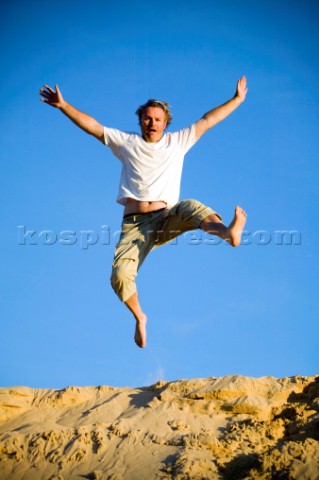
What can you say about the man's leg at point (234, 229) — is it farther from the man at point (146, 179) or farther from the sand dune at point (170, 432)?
the sand dune at point (170, 432)

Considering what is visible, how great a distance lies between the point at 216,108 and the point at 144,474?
5114 millimetres

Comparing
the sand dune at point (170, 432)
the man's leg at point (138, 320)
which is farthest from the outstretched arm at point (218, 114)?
the sand dune at point (170, 432)

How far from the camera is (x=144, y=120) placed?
860 cm

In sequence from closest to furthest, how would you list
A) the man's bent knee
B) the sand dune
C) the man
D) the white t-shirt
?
the sand dune < the man's bent knee < the man < the white t-shirt

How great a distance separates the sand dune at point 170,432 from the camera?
7.91m

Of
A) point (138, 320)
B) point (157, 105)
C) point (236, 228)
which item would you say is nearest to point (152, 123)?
point (157, 105)

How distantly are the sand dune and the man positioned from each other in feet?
5.41

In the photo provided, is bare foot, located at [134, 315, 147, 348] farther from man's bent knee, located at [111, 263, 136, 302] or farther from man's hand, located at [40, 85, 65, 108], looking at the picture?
man's hand, located at [40, 85, 65, 108]

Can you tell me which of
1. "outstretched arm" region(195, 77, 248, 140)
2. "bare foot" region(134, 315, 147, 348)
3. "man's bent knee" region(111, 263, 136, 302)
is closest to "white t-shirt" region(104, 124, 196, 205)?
"outstretched arm" region(195, 77, 248, 140)

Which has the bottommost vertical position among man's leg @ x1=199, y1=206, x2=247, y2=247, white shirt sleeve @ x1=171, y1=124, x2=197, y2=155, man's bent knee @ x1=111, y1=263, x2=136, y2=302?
man's bent knee @ x1=111, y1=263, x2=136, y2=302

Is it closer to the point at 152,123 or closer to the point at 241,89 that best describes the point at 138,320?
the point at 152,123

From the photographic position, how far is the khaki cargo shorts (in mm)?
7906

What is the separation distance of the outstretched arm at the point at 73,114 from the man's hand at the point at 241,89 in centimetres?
199

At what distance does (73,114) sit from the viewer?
27.3 feet
